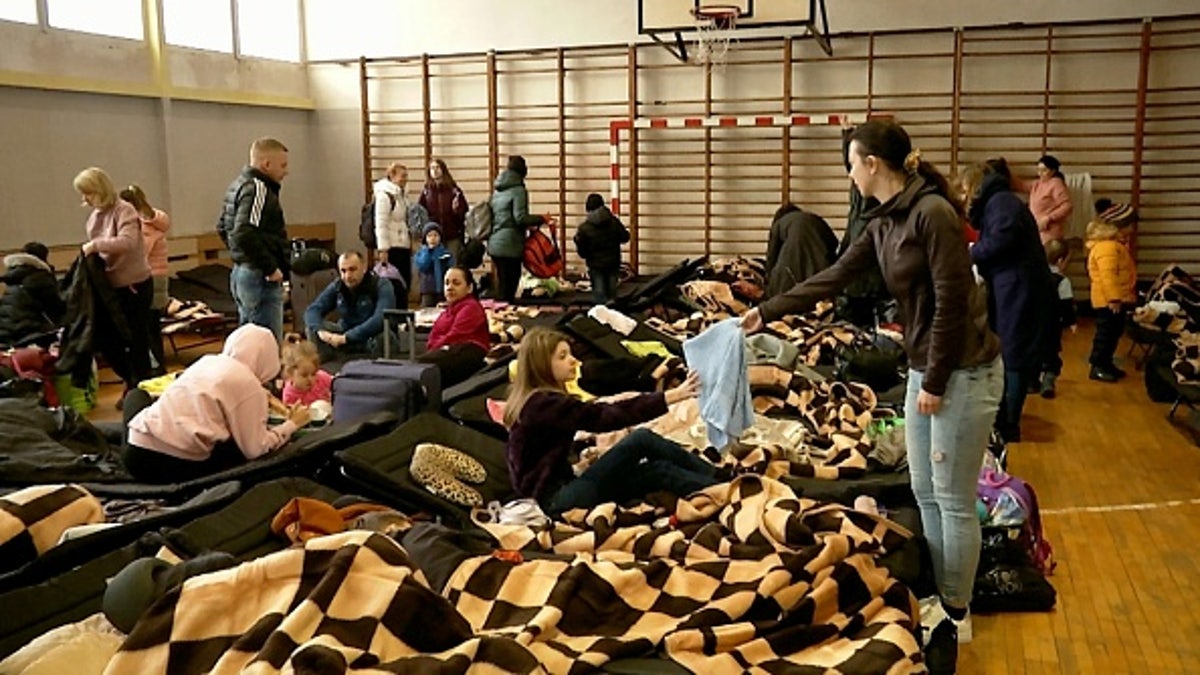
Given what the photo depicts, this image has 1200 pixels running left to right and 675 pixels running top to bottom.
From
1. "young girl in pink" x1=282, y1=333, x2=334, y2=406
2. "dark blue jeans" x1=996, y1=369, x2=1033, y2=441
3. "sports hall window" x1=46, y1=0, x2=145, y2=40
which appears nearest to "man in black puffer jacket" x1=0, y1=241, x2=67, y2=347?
"young girl in pink" x1=282, y1=333, x2=334, y2=406

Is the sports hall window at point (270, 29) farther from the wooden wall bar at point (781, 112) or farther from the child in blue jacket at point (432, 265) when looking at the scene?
the child in blue jacket at point (432, 265)

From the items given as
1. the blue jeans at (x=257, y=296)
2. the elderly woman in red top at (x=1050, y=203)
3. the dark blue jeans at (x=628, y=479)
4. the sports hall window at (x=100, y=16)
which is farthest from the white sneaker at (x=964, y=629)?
the sports hall window at (x=100, y=16)

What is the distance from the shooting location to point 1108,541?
3994 millimetres

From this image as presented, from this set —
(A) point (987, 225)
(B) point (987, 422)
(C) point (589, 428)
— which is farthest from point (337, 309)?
(B) point (987, 422)

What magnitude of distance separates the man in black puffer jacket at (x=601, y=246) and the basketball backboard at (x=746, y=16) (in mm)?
Answer: 1928

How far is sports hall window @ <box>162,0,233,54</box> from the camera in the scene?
958 cm

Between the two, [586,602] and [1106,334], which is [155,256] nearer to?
[586,602]

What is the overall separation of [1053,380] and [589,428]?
406 centimetres

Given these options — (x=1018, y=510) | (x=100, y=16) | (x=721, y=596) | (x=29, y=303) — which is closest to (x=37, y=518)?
(x=721, y=596)

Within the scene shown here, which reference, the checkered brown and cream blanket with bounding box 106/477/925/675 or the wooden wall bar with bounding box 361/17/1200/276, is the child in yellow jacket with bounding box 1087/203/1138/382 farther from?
the checkered brown and cream blanket with bounding box 106/477/925/675

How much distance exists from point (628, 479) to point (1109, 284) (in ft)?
14.2

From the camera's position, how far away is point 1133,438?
17.8 feet

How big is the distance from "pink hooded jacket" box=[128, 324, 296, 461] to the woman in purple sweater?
34.8 inches

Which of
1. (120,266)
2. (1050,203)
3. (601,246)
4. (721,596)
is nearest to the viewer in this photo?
(721,596)
